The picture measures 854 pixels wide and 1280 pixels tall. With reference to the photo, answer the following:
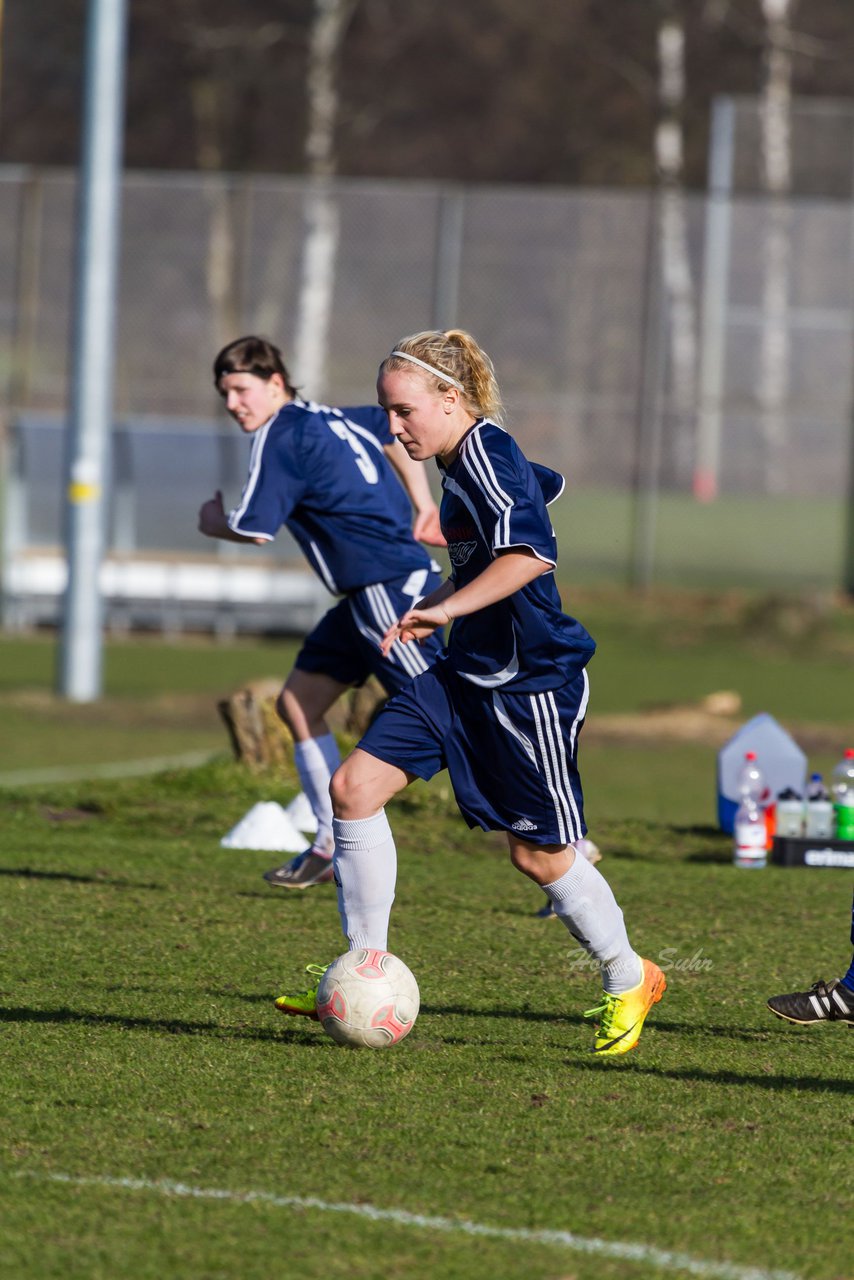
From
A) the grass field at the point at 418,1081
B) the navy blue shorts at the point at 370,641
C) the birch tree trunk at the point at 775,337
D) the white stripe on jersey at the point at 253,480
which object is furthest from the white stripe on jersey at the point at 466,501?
the birch tree trunk at the point at 775,337

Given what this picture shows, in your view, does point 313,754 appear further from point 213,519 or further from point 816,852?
point 816,852

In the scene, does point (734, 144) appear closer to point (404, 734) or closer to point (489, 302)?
point (489, 302)

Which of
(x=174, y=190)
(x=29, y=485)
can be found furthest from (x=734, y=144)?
(x=29, y=485)

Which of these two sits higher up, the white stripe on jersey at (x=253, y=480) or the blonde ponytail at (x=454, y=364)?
the blonde ponytail at (x=454, y=364)

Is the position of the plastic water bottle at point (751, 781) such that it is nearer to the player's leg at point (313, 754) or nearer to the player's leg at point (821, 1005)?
the player's leg at point (313, 754)

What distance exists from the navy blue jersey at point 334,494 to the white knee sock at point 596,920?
7.42 feet

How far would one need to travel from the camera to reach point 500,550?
4801 mm

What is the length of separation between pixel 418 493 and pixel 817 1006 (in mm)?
2643

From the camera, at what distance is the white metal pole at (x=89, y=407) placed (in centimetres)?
1526

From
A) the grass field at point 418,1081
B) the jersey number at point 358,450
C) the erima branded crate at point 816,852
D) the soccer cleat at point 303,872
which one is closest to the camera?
the grass field at point 418,1081

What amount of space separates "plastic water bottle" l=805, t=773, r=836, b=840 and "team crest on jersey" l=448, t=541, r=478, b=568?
3.96 meters

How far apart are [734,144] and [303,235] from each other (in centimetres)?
582

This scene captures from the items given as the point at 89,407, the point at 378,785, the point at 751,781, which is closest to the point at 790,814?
the point at 751,781

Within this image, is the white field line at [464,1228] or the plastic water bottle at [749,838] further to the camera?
the plastic water bottle at [749,838]
